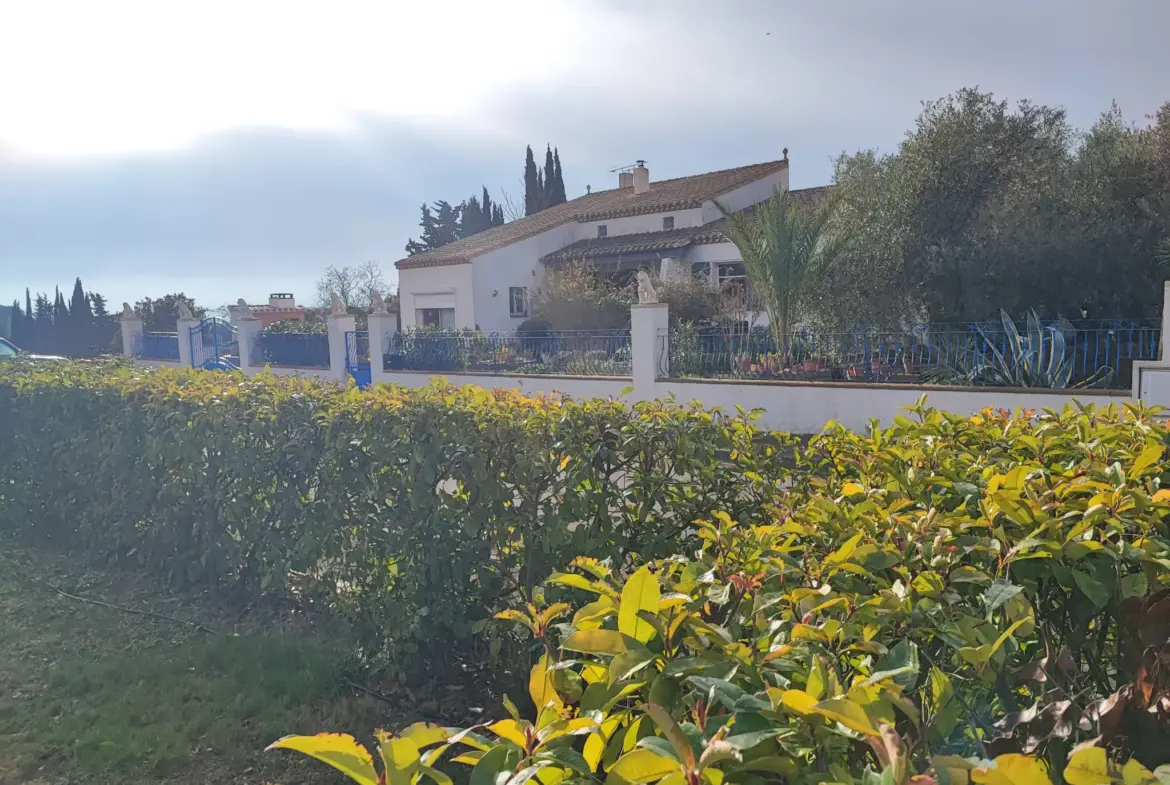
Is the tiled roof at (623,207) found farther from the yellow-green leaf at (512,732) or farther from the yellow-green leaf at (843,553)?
the yellow-green leaf at (512,732)

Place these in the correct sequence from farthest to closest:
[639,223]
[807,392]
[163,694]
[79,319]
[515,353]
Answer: [79,319] < [639,223] < [515,353] < [807,392] < [163,694]

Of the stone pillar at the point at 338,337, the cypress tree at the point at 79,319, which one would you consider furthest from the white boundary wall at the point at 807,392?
the cypress tree at the point at 79,319

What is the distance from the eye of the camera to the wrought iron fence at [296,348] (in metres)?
21.7

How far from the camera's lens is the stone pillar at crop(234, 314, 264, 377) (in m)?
22.9

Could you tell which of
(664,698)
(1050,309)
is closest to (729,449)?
(664,698)

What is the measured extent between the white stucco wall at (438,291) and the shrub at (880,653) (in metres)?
27.3

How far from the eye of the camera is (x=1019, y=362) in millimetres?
12039

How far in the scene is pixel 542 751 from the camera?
1197 mm

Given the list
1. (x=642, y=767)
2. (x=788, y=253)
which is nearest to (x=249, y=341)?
(x=788, y=253)

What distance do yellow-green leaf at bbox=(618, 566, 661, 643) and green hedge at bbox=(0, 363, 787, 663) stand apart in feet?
7.06

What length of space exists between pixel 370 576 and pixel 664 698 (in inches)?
142

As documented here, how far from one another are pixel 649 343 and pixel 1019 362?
5.62 m

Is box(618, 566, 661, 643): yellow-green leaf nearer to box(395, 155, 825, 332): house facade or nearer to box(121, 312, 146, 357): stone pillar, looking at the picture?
box(395, 155, 825, 332): house facade

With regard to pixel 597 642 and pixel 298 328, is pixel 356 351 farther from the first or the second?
pixel 597 642
